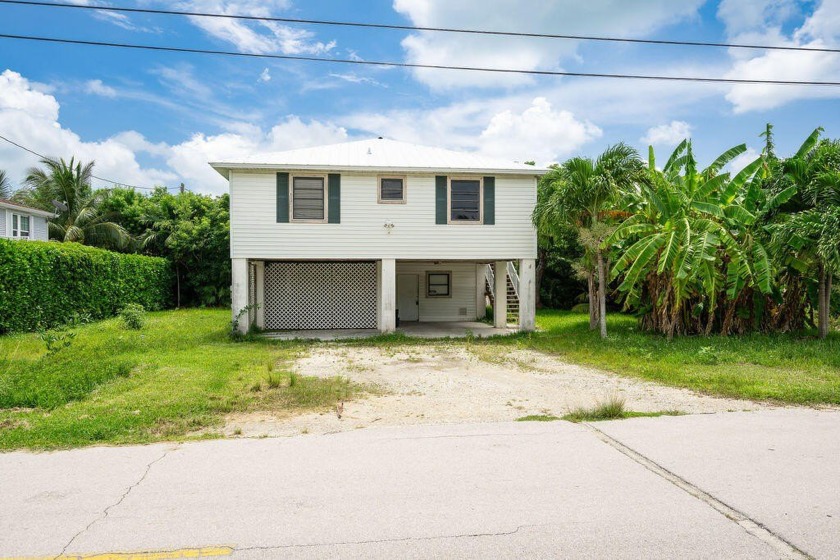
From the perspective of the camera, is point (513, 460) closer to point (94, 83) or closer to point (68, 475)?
point (68, 475)

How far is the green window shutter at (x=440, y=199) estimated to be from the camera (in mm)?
16281

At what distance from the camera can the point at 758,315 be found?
14391 mm

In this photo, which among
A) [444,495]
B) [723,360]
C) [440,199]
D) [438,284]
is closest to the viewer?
[444,495]

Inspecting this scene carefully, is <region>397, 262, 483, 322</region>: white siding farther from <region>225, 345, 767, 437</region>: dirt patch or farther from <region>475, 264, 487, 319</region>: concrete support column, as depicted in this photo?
<region>225, 345, 767, 437</region>: dirt patch

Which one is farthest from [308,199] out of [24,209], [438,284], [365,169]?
[24,209]

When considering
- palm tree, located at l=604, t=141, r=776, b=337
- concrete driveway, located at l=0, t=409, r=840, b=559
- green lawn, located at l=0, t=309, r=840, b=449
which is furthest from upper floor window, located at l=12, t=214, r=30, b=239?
palm tree, located at l=604, t=141, r=776, b=337

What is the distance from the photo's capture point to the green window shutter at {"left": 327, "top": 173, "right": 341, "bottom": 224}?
52.4ft

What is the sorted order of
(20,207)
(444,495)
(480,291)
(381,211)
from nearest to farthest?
1. (444,495)
2. (381,211)
3. (480,291)
4. (20,207)

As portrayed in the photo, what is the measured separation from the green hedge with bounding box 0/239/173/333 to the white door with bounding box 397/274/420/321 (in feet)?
35.3

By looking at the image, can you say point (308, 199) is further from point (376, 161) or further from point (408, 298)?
point (408, 298)

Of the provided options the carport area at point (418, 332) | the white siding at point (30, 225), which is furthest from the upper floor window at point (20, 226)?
the carport area at point (418, 332)

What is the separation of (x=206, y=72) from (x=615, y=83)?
10.2m

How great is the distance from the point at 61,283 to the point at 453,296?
13.9 meters

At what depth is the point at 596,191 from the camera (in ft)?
47.8
